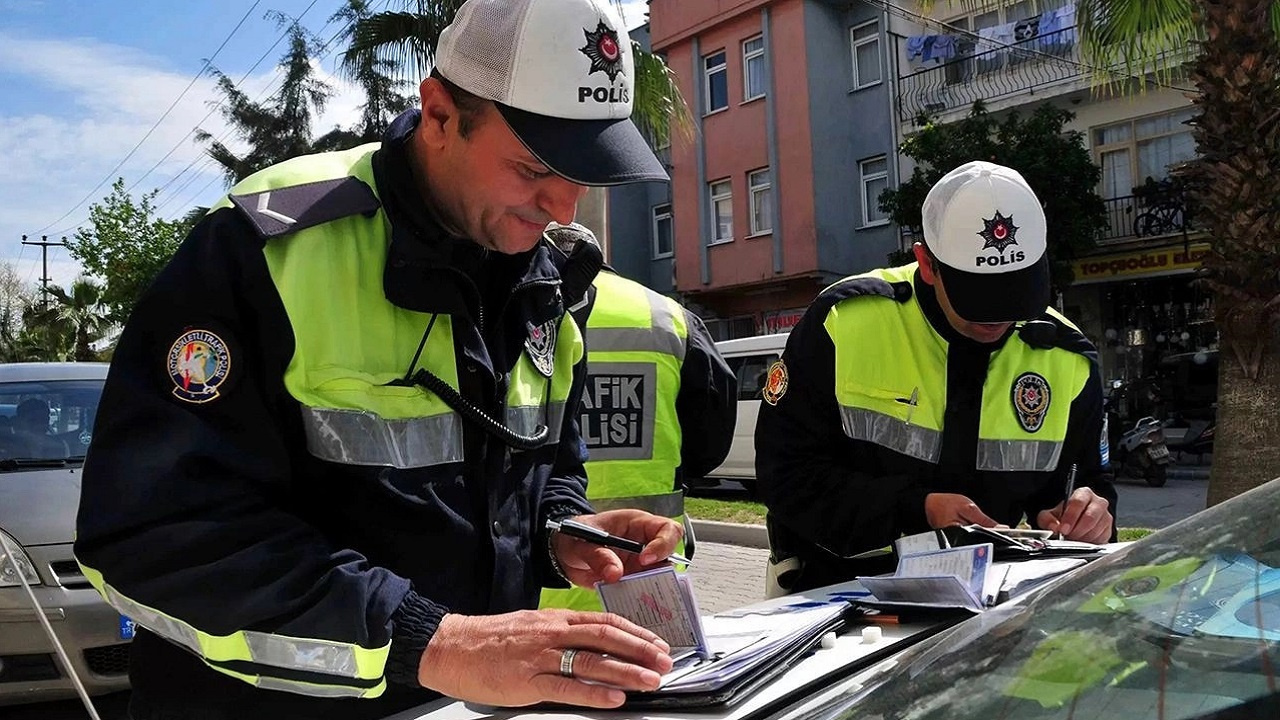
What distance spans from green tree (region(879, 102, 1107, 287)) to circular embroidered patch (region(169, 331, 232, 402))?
13.8m

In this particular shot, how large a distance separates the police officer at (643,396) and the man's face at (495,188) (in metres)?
1.27

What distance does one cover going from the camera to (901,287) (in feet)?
8.48

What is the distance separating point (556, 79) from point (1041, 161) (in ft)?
46.0

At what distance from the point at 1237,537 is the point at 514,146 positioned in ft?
3.61

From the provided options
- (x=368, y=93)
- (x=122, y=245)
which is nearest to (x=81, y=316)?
(x=122, y=245)

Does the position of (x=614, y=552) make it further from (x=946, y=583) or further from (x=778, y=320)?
(x=778, y=320)

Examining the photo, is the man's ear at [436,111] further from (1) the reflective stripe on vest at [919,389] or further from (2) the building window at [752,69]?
(2) the building window at [752,69]

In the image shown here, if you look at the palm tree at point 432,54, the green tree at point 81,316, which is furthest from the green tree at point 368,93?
the green tree at point 81,316

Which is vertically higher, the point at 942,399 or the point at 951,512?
the point at 942,399

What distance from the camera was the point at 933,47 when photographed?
1711 centimetres

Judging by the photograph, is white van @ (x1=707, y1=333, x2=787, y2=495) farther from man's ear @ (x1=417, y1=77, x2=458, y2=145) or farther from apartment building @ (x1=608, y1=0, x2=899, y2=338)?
man's ear @ (x1=417, y1=77, x2=458, y2=145)

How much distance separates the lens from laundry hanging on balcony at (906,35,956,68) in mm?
17016

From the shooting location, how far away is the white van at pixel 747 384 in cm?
1224

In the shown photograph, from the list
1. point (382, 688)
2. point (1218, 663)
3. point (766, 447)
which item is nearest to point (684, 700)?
point (382, 688)
